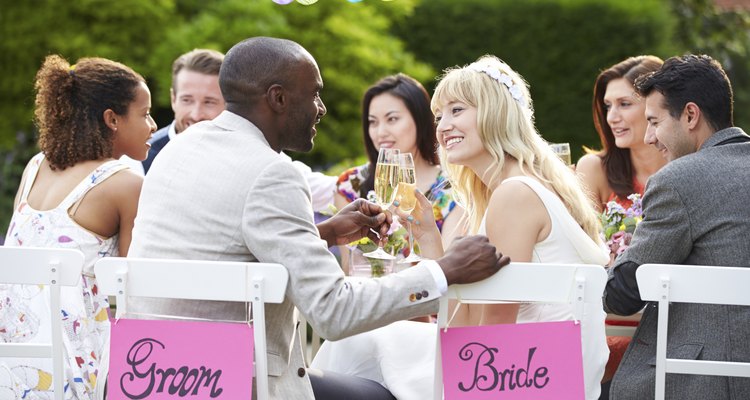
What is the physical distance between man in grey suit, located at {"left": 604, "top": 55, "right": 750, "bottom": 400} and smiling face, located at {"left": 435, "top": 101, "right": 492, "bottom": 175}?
85 cm

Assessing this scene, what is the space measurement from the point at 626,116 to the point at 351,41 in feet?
18.1

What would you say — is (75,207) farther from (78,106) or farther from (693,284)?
(693,284)

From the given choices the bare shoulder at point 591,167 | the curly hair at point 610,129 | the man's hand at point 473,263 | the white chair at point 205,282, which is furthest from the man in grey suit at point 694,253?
the bare shoulder at point 591,167

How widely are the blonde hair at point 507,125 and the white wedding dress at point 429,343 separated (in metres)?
0.21

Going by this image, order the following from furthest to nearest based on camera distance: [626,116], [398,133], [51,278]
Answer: [398,133] < [626,116] < [51,278]

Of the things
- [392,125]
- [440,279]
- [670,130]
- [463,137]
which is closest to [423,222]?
[463,137]

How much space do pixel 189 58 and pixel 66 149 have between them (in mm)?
2049

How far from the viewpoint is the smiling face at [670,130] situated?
367 cm

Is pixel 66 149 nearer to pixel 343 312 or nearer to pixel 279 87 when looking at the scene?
pixel 279 87

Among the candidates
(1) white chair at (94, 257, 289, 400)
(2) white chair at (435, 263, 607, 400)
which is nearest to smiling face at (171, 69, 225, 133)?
(1) white chair at (94, 257, 289, 400)

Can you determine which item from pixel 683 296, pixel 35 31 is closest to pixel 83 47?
pixel 35 31

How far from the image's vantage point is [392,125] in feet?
19.9

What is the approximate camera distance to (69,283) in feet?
10.0

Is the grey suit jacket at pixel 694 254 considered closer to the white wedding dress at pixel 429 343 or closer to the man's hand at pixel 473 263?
the white wedding dress at pixel 429 343
